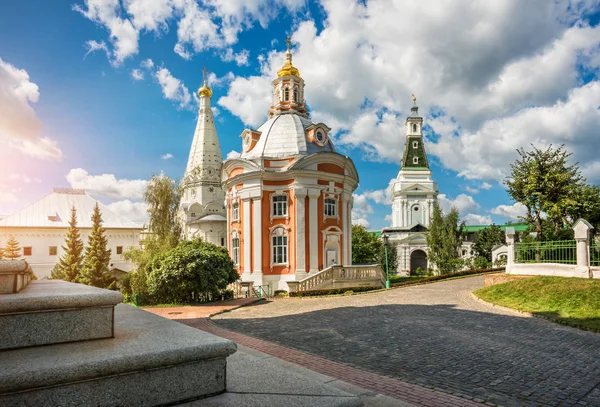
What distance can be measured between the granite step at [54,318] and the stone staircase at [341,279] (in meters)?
19.6

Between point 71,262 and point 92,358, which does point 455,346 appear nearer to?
point 92,358

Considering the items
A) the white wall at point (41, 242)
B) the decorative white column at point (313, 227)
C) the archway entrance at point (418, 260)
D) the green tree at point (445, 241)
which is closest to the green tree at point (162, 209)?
A: the decorative white column at point (313, 227)

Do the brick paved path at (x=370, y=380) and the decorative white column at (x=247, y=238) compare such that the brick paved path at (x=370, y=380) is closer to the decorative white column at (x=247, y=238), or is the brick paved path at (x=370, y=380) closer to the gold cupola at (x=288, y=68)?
the decorative white column at (x=247, y=238)

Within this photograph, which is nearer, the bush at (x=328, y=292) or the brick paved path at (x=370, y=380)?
the brick paved path at (x=370, y=380)

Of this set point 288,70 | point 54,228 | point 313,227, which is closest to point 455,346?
point 313,227

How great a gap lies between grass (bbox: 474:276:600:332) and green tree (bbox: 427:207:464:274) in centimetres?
2511

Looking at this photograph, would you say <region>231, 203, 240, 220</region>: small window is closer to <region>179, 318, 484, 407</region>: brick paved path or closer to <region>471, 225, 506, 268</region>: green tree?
<region>179, 318, 484, 407</region>: brick paved path

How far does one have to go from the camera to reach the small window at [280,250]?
28.3 meters

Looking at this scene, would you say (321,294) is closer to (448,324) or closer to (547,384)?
(448,324)

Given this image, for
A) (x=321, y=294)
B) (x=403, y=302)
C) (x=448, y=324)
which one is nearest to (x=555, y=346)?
(x=448, y=324)

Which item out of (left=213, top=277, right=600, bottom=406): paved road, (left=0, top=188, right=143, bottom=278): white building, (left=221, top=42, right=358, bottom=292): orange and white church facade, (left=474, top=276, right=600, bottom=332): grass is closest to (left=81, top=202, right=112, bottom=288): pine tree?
(left=0, top=188, right=143, bottom=278): white building

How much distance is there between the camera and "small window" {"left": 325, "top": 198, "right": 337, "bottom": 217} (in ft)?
95.9

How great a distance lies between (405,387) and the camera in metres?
6.29

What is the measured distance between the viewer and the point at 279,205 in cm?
2889
